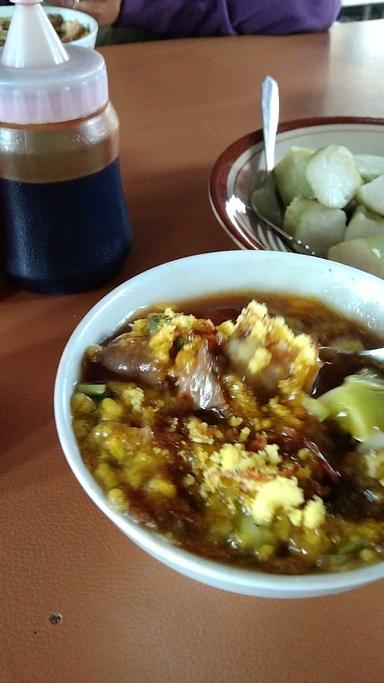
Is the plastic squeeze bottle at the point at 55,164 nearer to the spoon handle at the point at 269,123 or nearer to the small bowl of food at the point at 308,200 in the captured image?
the small bowl of food at the point at 308,200

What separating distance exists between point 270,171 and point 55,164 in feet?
1.16

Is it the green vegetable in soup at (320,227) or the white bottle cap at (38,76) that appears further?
the green vegetable in soup at (320,227)

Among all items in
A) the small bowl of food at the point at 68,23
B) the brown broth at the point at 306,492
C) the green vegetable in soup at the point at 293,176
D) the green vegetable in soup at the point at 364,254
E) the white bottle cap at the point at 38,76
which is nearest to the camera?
the brown broth at the point at 306,492

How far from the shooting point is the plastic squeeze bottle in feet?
1.89

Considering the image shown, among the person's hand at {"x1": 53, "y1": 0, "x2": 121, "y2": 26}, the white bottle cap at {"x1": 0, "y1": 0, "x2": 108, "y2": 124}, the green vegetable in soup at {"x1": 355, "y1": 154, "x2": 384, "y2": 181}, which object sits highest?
the white bottle cap at {"x1": 0, "y1": 0, "x2": 108, "y2": 124}

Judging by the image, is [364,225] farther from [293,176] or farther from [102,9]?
[102,9]

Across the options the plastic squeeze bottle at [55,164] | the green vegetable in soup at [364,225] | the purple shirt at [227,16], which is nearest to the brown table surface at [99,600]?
the plastic squeeze bottle at [55,164]

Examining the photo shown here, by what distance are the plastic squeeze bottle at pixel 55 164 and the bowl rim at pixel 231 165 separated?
0.11 metres

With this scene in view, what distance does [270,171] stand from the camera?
873 mm

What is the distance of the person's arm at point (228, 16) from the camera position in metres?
1.44

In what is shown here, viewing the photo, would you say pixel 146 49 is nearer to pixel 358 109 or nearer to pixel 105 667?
pixel 358 109

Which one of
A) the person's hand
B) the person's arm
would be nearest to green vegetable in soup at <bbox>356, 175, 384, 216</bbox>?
the person's arm

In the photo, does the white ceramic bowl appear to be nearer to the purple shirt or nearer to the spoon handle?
the spoon handle

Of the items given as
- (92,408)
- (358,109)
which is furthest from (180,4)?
(92,408)
